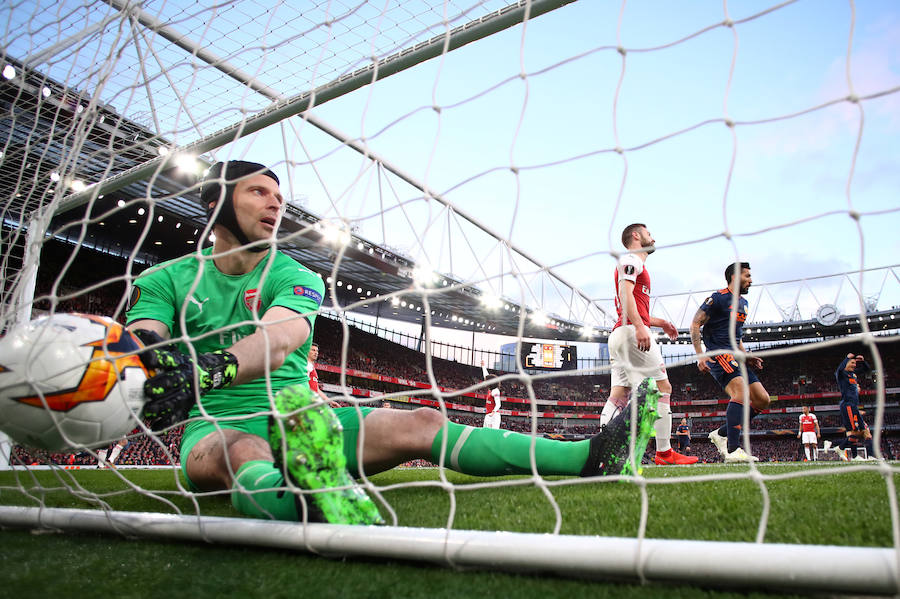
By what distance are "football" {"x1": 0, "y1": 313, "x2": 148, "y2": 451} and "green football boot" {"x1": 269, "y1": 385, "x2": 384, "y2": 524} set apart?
1.74 ft

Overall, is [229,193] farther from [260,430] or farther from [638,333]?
[638,333]

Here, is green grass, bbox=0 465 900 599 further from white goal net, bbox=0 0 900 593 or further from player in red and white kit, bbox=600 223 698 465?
player in red and white kit, bbox=600 223 698 465

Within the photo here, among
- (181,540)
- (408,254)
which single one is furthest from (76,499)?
(408,254)

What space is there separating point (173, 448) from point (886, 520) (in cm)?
1598

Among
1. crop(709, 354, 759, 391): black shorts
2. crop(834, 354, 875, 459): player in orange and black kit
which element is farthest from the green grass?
crop(834, 354, 875, 459): player in orange and black kit

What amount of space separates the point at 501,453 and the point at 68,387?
1393 millimetres

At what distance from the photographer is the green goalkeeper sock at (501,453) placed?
1.99 meters

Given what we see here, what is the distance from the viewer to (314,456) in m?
1.36

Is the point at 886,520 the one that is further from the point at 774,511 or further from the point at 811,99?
the point at 811,99

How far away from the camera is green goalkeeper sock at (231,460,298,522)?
1467 mm

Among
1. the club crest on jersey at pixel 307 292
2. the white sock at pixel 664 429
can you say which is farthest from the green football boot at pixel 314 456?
the white sock at pixel 664 429

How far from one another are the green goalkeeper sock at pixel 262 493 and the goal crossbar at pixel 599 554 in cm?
7

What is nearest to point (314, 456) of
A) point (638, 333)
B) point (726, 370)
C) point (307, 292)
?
point (307, 292)

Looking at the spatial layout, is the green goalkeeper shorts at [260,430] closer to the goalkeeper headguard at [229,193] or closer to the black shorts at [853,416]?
the goalkeeper headguard at [229,193]
